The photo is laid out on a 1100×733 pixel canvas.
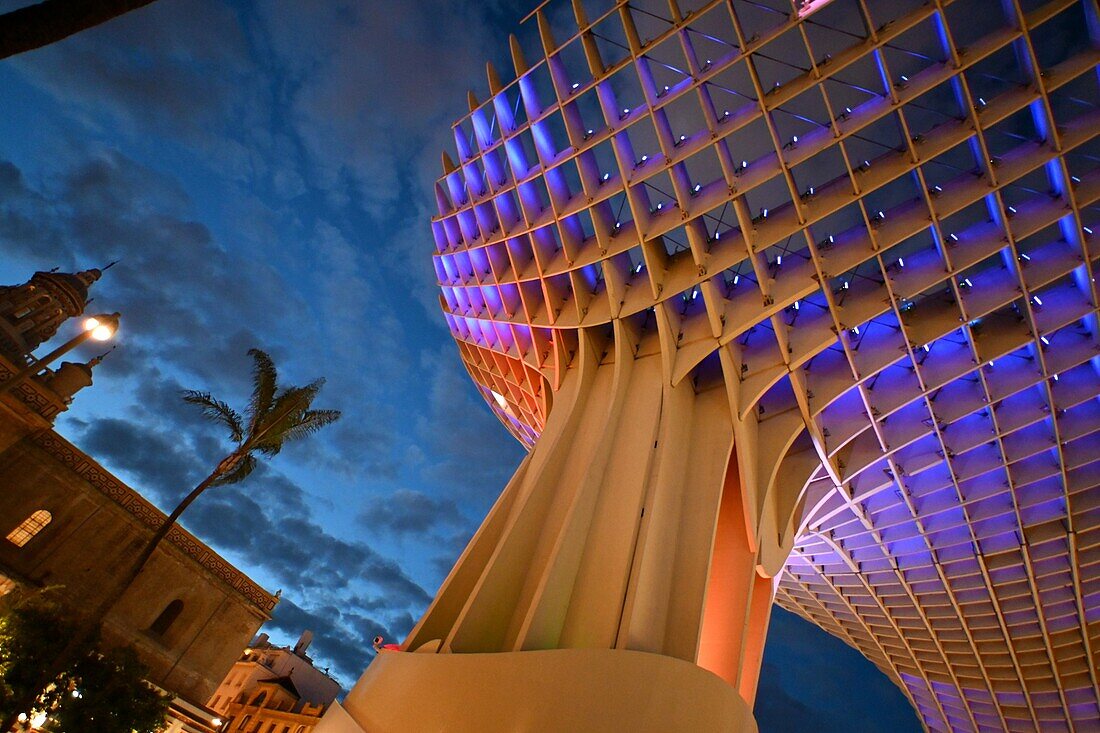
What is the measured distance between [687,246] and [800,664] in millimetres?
205305

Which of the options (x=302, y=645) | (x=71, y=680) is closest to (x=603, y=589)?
(x=71, y=680)

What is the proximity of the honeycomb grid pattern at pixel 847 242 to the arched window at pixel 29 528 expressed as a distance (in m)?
22.7

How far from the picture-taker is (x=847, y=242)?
1398cm

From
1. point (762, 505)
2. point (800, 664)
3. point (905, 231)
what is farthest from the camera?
point (800, 664)

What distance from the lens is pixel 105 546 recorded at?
28750mm

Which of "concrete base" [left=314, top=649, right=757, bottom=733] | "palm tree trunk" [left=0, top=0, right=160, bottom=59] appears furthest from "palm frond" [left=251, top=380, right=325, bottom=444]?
"palm tree trunk" [left=0, top=0, right=160, bottom=59]

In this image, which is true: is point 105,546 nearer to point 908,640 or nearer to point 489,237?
point 489,237

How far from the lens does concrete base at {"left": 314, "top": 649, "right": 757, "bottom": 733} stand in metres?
8.80

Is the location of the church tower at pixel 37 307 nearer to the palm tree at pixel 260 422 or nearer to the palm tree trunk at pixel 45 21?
the palm tree at pixel 260 422

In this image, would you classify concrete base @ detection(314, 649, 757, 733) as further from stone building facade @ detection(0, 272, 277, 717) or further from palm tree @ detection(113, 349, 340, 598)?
stone building facade @ detection(0, 272, 277, 717)

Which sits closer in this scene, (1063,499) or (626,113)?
(626,113)

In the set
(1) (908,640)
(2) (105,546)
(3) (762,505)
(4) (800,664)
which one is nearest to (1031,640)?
(1) (908,640)

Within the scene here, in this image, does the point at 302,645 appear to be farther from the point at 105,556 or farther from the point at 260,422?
the point at 260,422

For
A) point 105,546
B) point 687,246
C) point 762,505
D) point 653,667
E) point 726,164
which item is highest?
point 687,246
